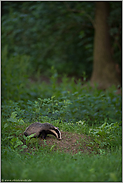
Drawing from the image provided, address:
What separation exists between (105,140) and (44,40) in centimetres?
752

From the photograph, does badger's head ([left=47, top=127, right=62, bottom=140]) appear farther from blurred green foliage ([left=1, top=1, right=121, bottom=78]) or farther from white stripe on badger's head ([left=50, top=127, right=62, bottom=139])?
blurred green foliage ([left=1, top=1, right=121, bottom=78])

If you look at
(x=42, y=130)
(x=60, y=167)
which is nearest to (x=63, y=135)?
(x=42, y=130)

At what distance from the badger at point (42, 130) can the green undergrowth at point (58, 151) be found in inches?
4.8

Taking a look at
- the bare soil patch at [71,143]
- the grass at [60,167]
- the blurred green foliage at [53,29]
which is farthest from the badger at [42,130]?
the blurred green foliage at [53,29]

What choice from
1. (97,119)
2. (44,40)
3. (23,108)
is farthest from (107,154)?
(44,40)

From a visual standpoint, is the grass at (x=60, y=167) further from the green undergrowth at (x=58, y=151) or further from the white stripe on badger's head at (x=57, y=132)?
the white stripe on badger's head at (x=57, y=132)

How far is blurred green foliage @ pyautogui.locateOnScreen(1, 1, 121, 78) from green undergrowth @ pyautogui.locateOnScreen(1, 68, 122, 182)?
3.32 metres

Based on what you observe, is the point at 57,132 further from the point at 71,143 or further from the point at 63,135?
the point at 71,143

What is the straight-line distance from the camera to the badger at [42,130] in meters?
3.71

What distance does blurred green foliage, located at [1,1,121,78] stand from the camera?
8180mm

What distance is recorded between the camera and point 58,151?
3523 mm

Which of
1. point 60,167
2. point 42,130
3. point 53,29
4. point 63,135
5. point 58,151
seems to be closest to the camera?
point 60,167

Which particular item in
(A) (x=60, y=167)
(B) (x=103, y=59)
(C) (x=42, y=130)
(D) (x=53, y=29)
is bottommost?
(A) (x=60, y=167)

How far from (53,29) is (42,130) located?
23.3 ft
